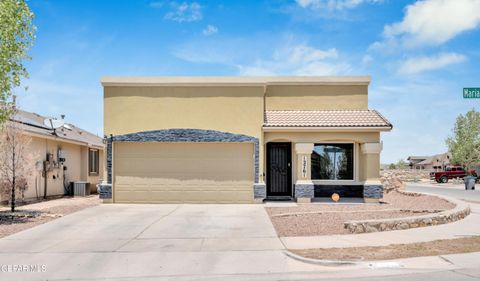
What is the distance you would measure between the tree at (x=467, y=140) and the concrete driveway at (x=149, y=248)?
47708mm

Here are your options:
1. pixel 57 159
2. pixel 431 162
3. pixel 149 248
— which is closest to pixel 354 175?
pixel 149 248

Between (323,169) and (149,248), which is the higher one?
(323,169)

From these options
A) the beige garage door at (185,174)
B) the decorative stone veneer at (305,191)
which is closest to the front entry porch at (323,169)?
the decorative stone veneer at (305,191)

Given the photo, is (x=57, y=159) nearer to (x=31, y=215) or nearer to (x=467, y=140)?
(x=31, y=215)

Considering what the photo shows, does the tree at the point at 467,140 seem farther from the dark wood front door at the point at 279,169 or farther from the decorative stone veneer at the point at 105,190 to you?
the decorative stone veneer at the point at 105,190

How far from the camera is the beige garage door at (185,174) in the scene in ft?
58.6

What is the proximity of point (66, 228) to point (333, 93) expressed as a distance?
1284cm

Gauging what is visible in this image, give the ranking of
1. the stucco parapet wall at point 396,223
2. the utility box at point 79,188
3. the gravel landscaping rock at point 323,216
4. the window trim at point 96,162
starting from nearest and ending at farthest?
the stucco parapet wall at point 396,223, the gravel landscaping rock at point 323,216, the utility box at point 79,188, the window trim at point 96,162

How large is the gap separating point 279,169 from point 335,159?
2.53 meters

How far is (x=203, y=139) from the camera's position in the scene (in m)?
17.9

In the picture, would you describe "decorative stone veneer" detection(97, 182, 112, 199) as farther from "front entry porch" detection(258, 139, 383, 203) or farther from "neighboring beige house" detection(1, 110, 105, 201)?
"front entry porch" detection(258, 139, 383, 203)

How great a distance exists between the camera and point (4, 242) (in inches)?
392

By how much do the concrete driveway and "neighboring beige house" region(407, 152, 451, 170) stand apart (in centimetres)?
7546

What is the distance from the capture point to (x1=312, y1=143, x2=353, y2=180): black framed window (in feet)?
62.8
